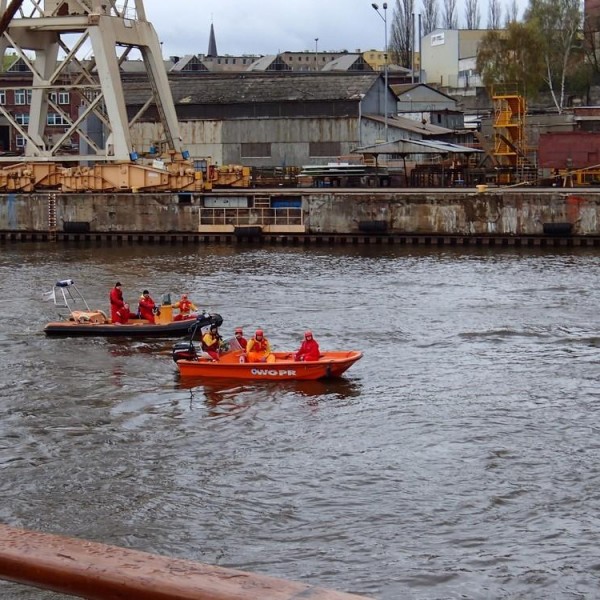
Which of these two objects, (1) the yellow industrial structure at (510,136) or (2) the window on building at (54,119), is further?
(2) the window on building at (54,119)

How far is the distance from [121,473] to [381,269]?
87.9ft

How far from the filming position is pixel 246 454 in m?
17.7

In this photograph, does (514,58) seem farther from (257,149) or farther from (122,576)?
(122,576)

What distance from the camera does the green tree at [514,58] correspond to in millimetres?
77938

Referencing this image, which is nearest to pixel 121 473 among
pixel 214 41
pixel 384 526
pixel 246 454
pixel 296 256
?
pixel 246 454

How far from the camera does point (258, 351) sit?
23.2 m

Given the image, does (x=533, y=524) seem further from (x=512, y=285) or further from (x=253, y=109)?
(x=253, y=109)

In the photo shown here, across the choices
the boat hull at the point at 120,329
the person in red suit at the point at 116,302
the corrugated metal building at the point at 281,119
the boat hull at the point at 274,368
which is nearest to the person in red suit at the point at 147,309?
the boat hull at the point at 120,329

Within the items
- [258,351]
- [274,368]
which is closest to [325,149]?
[258,351]

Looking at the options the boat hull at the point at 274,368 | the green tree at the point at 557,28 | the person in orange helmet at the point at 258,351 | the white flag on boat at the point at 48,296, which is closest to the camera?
the boat hull at the point at 274,368

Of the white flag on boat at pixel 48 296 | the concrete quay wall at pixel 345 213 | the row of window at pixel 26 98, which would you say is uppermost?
the row of window at pixel 26 98

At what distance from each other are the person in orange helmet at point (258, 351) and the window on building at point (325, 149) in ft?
153

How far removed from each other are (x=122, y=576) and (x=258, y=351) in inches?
788

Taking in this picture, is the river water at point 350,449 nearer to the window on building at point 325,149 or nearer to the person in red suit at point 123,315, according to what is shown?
the person in red suit at point 123,315
